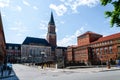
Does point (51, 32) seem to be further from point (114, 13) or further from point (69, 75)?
point (114, 13)

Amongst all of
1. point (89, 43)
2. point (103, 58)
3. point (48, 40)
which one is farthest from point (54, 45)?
point (103, 58)

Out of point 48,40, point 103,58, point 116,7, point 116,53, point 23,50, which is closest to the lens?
point 116,7

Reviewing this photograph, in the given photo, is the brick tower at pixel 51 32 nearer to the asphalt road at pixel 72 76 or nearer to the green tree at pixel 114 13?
the asphalt road at pixel 72 76

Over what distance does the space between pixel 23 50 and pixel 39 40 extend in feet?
50.9

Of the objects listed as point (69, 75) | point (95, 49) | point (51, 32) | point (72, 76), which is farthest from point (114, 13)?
point (51, 32)

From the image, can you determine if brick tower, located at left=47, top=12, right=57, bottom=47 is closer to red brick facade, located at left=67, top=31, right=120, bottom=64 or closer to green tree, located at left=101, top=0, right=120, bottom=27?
red brick facade, located at left=67, top=31, right=120, bottom=64

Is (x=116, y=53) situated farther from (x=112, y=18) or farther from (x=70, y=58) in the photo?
(x=112, y=18)

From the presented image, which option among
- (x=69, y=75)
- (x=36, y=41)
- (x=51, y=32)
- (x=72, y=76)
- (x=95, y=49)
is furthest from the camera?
(x=51, y=32)

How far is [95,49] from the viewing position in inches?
3836

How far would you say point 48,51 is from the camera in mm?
156500

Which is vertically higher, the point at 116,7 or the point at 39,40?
the point at 39,40

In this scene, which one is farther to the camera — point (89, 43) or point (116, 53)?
point (89, 43)

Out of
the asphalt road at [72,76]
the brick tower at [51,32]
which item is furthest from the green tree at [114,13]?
the brick tower at [51,32]

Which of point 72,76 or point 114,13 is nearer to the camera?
point 114,13
